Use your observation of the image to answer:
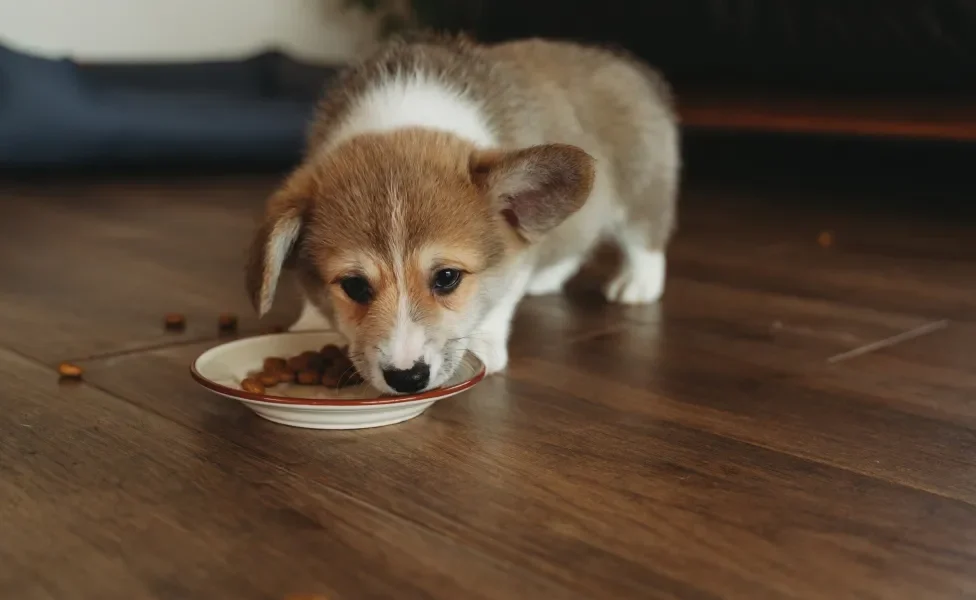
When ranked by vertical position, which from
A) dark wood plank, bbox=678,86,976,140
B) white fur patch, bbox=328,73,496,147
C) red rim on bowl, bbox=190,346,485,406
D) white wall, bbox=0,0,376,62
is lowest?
red rim on bowl, bbox=190,346,485,406

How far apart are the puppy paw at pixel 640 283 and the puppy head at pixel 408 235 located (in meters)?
0.82

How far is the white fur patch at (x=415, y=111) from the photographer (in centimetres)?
203

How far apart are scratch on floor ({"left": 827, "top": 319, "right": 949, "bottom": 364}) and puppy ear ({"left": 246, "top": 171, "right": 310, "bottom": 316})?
112 cm

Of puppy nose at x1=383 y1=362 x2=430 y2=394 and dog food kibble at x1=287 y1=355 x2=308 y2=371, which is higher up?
puppy nose at x1=383 y1=362 x2=430 y2=394

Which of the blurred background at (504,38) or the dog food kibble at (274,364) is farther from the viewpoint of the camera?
the blurred background at (504,38)

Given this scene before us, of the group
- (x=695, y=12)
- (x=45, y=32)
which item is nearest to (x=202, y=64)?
(x=45, y=32)

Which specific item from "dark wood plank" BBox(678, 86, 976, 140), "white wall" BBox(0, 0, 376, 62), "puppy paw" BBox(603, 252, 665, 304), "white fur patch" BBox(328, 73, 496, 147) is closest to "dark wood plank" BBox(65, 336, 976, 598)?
"white fur patch" BBox(328, 73, 496, 147)

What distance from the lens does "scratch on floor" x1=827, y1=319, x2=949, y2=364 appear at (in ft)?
6.91

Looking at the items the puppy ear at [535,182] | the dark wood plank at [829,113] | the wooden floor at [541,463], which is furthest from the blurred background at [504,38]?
the puppy ear at [535,182]

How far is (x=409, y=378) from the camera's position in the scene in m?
1.57

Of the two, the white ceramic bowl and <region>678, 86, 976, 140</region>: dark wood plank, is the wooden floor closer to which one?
the white ceramic bowl

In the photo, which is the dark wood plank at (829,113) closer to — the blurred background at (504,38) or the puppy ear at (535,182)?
the blurred background at (504,38)

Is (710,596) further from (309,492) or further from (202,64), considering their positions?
(202,64)

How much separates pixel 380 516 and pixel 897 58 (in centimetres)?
297
